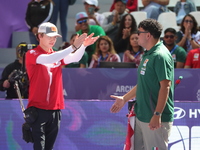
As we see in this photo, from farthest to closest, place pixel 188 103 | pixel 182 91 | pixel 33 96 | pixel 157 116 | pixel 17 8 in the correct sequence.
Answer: pixel 17 8 → pixel 182 91 → pixel 188 103 → pixel 33 96 → pixel 157 116

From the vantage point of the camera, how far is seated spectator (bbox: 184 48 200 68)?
8734 millimetres

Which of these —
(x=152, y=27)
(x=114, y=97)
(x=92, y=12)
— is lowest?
(x=114, y=97)

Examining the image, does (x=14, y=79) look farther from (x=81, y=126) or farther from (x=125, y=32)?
(x=125, y=32)

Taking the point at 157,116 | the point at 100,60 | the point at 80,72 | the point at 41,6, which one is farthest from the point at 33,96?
the point at 41,6

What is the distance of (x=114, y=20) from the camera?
35.1 ft

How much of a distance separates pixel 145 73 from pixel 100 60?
14.6 feet

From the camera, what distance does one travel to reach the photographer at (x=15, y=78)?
23.3ft

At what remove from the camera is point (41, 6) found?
10688 mm

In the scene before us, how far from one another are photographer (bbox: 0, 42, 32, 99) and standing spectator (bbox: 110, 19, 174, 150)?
259cm

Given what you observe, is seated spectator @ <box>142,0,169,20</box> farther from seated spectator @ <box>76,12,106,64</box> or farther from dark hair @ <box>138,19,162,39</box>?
dark hair @ <box>138,19,162,39</box>

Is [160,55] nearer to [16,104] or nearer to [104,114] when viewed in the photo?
[104,114]

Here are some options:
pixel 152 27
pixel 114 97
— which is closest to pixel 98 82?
pixel 114 97

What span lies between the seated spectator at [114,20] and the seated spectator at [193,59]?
2.09m

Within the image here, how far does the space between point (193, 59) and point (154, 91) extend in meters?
4.18
